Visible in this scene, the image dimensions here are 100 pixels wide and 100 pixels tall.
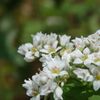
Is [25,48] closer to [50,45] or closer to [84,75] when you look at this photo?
[50,45]

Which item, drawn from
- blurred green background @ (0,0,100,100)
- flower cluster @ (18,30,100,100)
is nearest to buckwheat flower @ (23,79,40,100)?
flower cluster @ (18,30,100,100)

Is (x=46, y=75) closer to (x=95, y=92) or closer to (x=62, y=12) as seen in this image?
(x=95, y=92)

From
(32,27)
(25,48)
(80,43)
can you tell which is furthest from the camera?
(32,27)

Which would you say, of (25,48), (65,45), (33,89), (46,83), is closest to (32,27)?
(25,48)

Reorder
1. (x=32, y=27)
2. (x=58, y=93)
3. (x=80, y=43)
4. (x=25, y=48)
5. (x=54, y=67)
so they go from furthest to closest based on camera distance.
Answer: (x=32, y=27), (x=25, y=48), (x=80, y=43), (x=54, y=67), (x=58, y=93)

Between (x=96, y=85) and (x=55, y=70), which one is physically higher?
(x=55, y=70)

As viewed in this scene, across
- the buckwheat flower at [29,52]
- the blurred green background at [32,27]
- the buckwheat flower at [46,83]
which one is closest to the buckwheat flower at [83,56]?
the buckwheat flower at [46,83]

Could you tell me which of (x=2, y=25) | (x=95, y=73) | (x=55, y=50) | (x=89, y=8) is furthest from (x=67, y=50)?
(x=2, y=25)

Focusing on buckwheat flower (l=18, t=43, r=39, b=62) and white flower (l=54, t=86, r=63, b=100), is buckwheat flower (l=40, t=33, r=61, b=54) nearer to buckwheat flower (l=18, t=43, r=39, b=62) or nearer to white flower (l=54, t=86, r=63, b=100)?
buckwheat flower (l=18, t=43, r=39, b=62)
